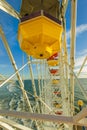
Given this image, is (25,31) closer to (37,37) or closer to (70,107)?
(37,37)

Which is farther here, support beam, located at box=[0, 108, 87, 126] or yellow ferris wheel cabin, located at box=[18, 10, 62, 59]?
yellow ferris wheel cabin, located at box=[18, 10, 62, 59]

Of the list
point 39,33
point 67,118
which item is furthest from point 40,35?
point 67,118

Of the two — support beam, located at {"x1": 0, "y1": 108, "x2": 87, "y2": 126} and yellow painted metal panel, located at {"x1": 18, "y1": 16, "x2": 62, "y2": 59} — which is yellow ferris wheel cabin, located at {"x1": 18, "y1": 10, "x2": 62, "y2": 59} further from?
support beam, located at {"x1": 0, "y1": 108, "x2": 87, "y2": 126}

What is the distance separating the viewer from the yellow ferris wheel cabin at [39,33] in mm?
2570

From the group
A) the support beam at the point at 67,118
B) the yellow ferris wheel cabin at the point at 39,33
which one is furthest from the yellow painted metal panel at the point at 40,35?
the support beam at the point at 67,118

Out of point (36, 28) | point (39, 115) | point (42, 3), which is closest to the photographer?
point (39, 115)

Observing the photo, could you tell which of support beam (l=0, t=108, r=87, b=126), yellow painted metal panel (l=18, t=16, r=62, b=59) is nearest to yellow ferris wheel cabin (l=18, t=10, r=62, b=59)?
yellow painted metal panel (l=18, t=16, r=62, b=59)

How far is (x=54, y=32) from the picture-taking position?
2.67 metres

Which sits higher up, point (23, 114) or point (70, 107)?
point (23, 114)

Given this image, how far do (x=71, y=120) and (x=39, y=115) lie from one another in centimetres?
32

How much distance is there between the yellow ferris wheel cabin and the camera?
257 centimetres

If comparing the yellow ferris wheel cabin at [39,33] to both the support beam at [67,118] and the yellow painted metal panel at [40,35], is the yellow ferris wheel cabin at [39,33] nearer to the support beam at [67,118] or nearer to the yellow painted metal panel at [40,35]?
the yellow painted metal panel at [40,35]

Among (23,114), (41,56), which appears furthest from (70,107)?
(23,114)

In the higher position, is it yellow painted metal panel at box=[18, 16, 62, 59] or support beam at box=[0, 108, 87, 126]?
yellow painted metal panel at box=[18, 16, 62, 59]
